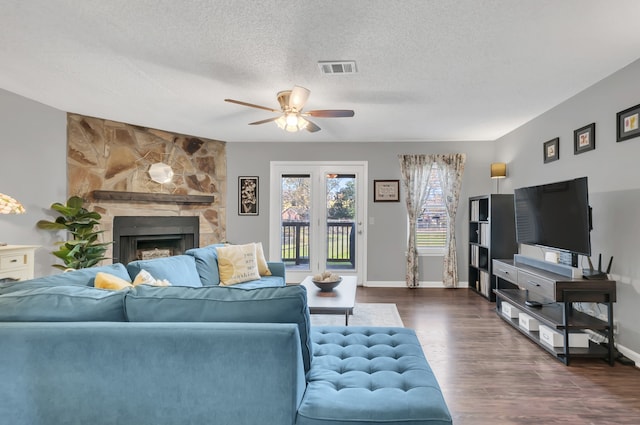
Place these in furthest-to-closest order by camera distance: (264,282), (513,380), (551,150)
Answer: (551,150), (264,282), (513,380)

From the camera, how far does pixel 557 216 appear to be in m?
3.09

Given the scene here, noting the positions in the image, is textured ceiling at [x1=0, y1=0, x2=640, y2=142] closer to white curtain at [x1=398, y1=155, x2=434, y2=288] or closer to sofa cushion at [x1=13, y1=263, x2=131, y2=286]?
white curtain at [x1=398, y1=155, x2=434, y2=288]

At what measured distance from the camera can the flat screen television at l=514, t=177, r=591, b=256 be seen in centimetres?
274

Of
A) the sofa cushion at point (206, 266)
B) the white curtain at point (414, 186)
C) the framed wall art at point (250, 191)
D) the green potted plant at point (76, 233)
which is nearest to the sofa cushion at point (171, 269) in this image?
the sofa cushion at point (206, 266)

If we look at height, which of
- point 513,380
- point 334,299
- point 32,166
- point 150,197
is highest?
point 32,166

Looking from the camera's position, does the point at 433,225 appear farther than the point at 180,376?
Yes

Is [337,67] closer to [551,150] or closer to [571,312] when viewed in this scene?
[551,150]

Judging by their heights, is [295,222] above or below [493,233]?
above

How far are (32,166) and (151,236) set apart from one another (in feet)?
5.37

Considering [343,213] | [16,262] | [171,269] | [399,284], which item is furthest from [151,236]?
[399,284]

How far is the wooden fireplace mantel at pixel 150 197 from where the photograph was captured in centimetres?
434

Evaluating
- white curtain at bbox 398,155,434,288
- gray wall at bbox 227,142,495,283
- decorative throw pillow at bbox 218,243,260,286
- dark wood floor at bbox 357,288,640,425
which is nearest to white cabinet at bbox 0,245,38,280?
decorative throw pillow at bbox 218,243,260,286

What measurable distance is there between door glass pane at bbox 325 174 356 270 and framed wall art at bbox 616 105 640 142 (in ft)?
11.2

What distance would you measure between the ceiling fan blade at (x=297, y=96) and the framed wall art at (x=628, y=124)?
2626 millimetres
